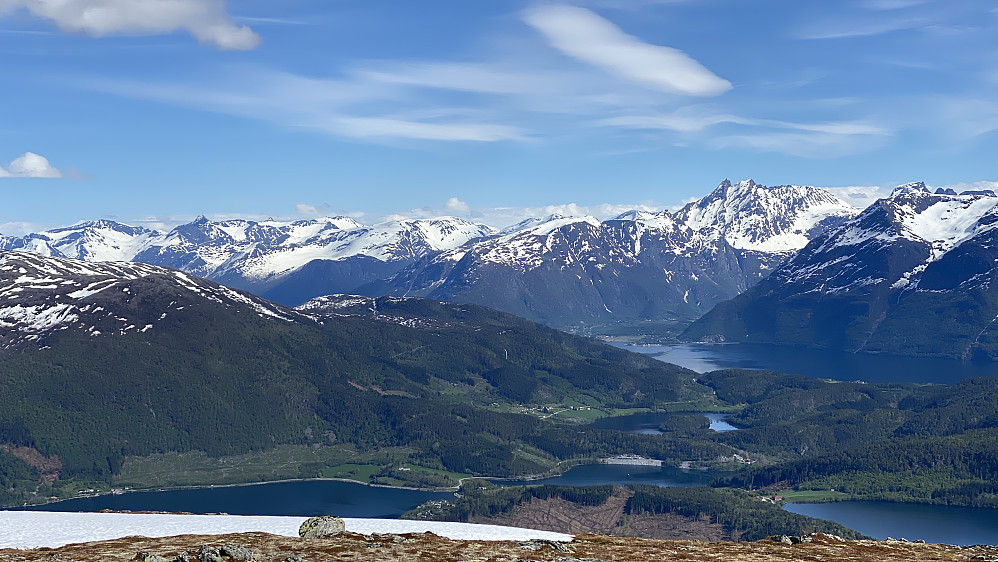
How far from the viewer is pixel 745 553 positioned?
80.8 metres

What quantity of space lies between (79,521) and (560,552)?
55.4 meters

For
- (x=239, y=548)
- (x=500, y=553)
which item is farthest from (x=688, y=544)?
(x=239, y=548)

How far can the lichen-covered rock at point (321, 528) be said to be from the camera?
83.7 m

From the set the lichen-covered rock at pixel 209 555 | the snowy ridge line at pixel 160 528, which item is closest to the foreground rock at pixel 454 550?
the lichen-covered rock at pixel 209 555

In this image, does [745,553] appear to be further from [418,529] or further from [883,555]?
[418,529]

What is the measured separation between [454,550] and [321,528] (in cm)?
1584

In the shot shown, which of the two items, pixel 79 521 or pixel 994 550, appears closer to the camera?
pixel 994 550

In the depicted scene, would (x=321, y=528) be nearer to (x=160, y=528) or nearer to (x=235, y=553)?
(x=235, y=553)

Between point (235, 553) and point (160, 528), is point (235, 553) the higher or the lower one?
the higher one

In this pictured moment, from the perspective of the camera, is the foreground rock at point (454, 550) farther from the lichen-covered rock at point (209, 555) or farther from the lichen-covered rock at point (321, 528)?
the lichen-covered rock at point (321, 528)

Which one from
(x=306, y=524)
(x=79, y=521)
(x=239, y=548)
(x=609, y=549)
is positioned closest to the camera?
(x=239, y=548)

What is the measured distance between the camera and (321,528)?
277 ft

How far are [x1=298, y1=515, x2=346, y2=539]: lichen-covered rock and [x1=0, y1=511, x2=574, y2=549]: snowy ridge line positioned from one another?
8257mm

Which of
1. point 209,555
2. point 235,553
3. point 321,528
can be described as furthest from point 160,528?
point 209,555
